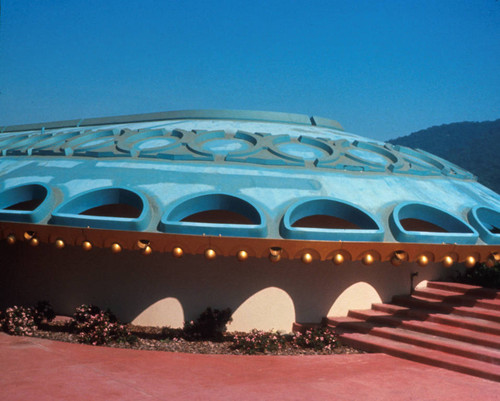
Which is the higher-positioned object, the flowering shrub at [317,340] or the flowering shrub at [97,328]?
the flowering shrub at [97,328]

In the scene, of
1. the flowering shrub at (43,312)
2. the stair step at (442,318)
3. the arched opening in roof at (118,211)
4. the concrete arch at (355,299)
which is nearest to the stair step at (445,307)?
the stair step at (442,318)

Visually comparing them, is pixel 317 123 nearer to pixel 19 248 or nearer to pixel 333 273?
pixel 333 273

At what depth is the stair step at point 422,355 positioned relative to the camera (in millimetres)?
8313

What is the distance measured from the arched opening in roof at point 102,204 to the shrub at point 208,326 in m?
2.80

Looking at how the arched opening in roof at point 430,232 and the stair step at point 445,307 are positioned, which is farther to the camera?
the stair step at point 445,307

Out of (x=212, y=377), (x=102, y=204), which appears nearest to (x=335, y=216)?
(x=212, y=377)

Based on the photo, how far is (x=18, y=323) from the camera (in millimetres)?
10383

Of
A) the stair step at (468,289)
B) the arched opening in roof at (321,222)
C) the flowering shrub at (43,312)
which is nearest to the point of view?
the flowering shrub at (43,312)

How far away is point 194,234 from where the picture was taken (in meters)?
8.91

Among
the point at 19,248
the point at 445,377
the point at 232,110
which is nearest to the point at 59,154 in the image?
the point at 19,248

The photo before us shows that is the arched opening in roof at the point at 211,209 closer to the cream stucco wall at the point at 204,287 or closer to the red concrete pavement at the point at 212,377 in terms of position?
the cream stucco wall at the point at 204,287

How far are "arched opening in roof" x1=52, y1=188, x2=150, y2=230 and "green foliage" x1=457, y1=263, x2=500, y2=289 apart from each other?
31.5 feet

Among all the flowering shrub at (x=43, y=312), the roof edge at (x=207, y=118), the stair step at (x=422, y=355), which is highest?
the roof edge at (x=207, y=118)

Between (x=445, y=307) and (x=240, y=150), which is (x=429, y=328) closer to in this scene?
(x=445, y=307)
